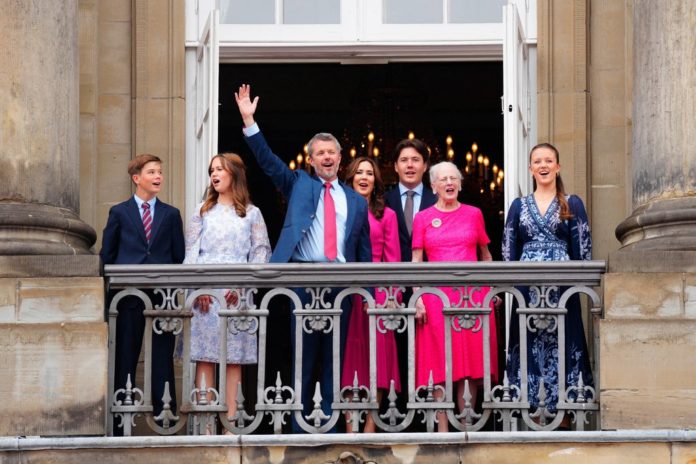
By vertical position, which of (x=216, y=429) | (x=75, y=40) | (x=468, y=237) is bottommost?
(x=216, y=429)

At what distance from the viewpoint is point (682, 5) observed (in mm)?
12617

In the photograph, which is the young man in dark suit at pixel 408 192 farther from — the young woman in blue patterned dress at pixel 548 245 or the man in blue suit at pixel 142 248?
the man in blue suit at pixel 142 248

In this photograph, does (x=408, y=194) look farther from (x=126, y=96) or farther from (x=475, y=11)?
(x=126, y=96)

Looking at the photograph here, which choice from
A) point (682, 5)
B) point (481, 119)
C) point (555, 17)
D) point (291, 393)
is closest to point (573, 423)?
point (291, 393)

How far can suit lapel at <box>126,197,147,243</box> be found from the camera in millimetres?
12766

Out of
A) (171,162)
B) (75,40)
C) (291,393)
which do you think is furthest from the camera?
(171,162)

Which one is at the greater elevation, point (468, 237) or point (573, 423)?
point (468, 237)

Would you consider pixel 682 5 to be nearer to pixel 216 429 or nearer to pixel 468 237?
pixel 468 237

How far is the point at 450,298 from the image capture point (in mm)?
12406

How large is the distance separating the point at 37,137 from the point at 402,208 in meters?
2.21

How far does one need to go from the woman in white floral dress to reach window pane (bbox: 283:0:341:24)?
85.7 inches

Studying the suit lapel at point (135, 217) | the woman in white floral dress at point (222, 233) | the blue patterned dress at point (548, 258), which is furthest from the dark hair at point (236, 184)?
the blue patterned dress at point (548, 258)

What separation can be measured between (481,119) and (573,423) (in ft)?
29.2

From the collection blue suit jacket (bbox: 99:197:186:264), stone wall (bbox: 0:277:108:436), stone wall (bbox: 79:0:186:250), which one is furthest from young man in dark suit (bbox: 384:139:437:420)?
stone wall (bbox: 0:277:108:436)
